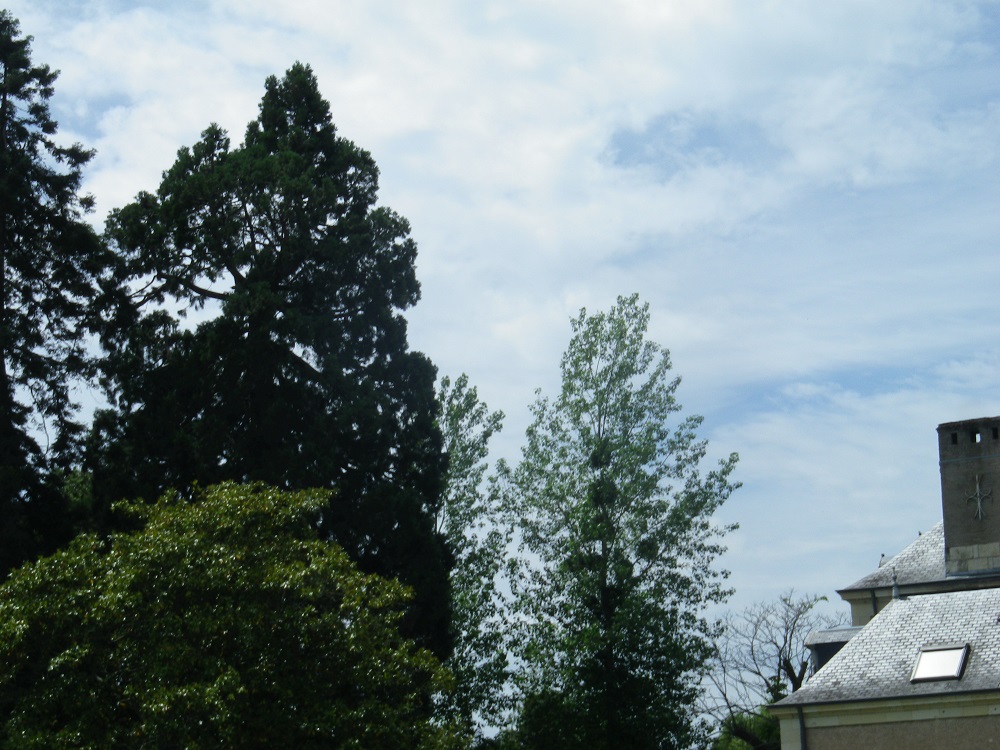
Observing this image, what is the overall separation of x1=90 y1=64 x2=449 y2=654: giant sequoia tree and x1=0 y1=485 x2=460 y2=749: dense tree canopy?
6566mm

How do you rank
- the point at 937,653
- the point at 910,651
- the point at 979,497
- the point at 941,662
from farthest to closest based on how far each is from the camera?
the point at 979,497
the point at 910,651
the point at 937,653
the point at 941,662

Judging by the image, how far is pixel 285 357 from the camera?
27750 millimetres

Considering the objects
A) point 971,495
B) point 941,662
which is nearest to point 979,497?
point 971,495

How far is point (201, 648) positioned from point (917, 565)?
18.3 meters

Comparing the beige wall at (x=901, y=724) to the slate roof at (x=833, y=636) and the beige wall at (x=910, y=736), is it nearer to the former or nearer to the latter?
the beige wall at (x=910, y=736)

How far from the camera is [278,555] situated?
1973 cm

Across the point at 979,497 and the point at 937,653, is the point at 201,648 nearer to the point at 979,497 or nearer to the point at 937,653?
the point at 937,653

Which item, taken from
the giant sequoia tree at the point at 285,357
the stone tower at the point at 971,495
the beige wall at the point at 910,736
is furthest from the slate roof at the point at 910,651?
the giant sequoia tree at the point at 285,357

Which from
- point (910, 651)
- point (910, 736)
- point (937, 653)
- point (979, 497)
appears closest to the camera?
point (910, 736)

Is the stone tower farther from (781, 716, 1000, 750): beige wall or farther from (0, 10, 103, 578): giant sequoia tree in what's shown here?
(0, 10, 103, 578): giant sequoia tree

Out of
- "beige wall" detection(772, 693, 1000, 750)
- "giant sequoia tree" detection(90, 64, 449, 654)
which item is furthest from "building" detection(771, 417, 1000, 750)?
"giant sequoia tree" detection(90, 64, 449, 654)

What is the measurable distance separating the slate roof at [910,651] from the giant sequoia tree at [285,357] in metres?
8.11

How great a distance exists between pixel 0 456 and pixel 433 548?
892cm

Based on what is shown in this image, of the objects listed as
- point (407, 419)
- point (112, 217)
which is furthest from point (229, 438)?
point (112, 217)
